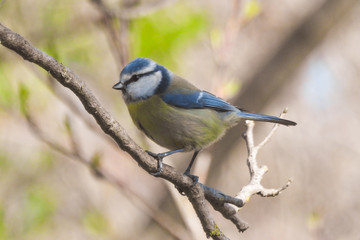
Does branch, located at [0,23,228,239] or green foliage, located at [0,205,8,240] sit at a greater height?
branch, located at [0,23,228,239]

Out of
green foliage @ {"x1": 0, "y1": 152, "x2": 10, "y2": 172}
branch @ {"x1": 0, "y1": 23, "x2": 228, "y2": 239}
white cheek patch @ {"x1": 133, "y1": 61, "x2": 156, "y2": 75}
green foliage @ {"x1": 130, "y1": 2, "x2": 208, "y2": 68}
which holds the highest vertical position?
green foliage @ {"x1": 130, "y1": 2, "x2": 208, "y2": 68}

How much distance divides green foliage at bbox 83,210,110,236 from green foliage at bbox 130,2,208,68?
1.45 m

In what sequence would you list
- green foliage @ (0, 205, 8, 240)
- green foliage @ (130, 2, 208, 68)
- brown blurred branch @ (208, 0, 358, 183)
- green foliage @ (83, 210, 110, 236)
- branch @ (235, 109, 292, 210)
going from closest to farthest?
branch @ (235, 109, 292, 210)
green foliage @ (0, 205, 8, 240)
green foliage @ (130, 2, 208, 68)
green foliage @ (83, 210, 110, 236)
brown blurred branch @ (208, 0, 358, 183)

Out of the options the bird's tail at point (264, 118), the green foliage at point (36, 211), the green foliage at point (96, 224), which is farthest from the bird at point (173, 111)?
the green foliage at point (36, 211)

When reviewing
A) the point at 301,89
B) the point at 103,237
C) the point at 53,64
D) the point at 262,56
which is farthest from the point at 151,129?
the point at 301,89

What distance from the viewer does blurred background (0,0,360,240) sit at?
161 inches

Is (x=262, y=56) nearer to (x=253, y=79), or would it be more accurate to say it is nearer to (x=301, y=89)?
(x=253, y=79)

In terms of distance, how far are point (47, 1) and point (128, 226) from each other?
252 cm

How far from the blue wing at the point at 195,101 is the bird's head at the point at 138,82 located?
101mm

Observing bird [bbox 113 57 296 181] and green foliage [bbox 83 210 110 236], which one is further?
green foliage [bbox 83 210 110 236]

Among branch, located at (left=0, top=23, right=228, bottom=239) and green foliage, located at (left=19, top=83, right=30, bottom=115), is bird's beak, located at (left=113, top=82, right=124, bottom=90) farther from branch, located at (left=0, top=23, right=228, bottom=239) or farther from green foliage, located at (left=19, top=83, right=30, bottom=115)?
branch, located at (left=0, top=23, right=228, bottom=239)

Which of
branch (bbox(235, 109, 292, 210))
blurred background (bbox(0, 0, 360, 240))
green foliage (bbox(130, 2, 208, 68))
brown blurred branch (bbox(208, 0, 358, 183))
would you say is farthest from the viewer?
brown blurred branch (bbox(208, 0, 358, 183))

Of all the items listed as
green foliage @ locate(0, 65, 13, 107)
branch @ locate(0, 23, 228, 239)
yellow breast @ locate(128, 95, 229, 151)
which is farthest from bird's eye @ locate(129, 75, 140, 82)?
green foliage @ locate(0, 65, 13, 107)

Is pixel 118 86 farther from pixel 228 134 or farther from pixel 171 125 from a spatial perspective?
pixel 228 134
